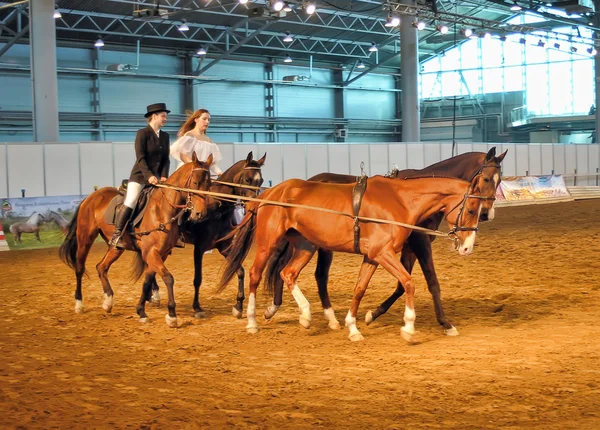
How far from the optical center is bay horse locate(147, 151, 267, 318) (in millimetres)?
8727

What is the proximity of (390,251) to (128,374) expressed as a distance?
2631mm

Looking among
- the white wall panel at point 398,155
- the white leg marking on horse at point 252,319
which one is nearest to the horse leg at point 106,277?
the white leg marking on horse at point 252,319

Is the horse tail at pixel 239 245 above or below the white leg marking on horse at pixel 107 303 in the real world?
above

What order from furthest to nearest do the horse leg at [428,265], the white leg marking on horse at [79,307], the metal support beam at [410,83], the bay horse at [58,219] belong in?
the metal support beam at [410,83]
the bay horse at [58,219]
the white leg marking on horse at [79,307]
the horse leg at [428,265]

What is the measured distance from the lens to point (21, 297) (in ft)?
34.8

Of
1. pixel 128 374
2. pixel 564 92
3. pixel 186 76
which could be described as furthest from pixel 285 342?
pixel 564 92

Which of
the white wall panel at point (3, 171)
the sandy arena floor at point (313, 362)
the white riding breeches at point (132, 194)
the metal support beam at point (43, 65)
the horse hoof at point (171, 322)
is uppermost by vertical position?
the metal support beam at point (43, 65)

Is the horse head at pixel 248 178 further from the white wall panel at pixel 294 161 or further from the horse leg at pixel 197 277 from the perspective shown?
the white wall panel at pixel 294 161

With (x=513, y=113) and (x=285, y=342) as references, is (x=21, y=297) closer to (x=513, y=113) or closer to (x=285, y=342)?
(x=285, y=342)

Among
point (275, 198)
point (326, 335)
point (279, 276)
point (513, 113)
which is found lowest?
point (326, 335)

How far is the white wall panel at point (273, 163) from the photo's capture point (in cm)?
2289

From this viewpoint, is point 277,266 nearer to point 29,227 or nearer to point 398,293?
point 398,293

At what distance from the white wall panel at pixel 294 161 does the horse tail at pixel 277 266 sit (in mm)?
15065

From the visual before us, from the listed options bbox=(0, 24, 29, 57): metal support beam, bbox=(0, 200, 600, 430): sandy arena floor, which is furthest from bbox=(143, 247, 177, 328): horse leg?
bbox=(0, 24, 29, 57): metal support beam
